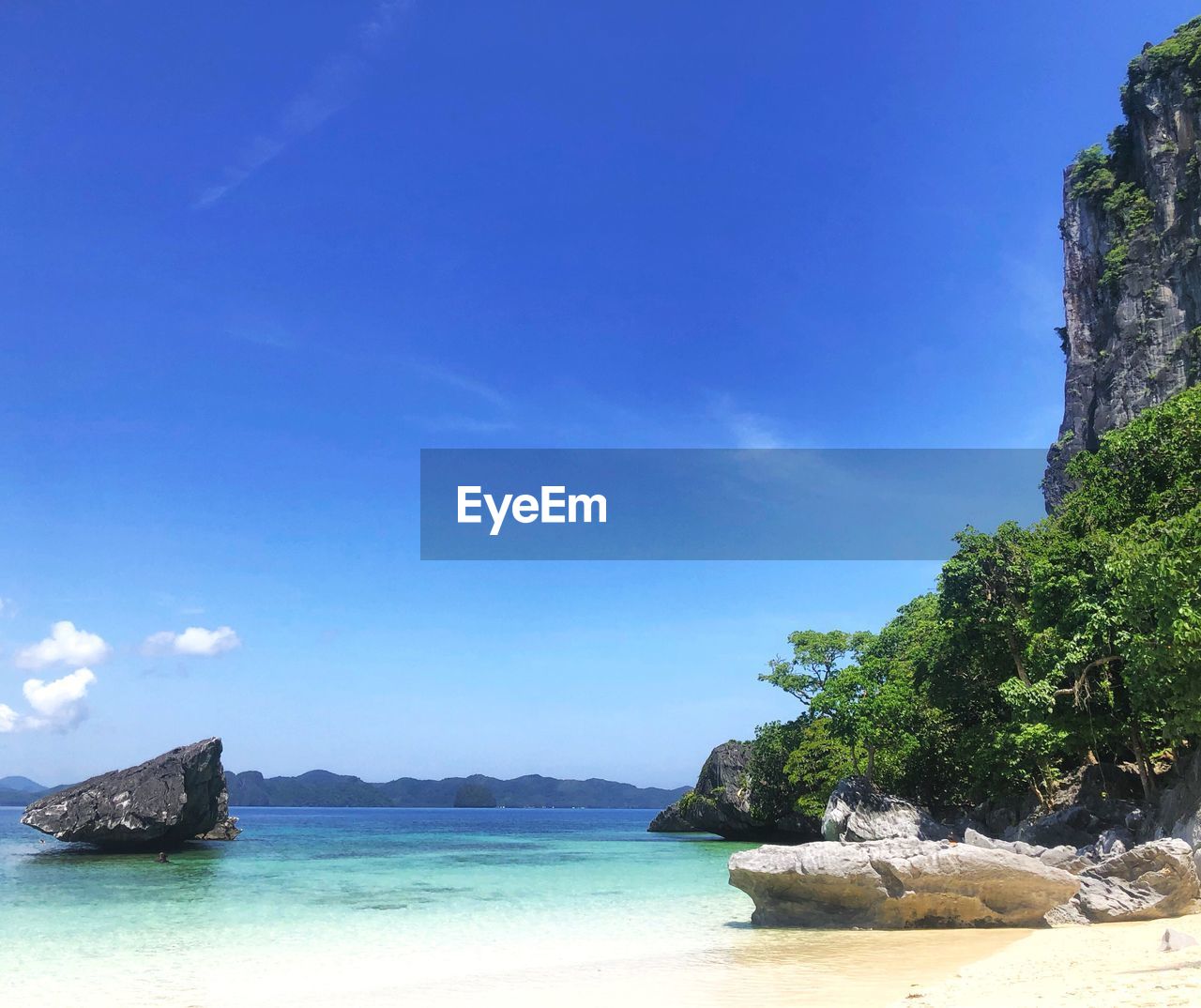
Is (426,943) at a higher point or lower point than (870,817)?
lower

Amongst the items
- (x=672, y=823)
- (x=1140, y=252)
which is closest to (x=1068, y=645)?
(x=1140, y=252)

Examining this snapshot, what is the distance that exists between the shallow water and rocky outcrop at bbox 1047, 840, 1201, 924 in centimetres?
180

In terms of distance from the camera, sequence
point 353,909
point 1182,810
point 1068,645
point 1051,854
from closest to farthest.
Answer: point 1182,810 < point 1051,854 < point 1068,645 < point 353,909

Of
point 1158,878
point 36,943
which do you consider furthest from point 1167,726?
point 36,943

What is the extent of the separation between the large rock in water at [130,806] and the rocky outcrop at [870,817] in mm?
29807

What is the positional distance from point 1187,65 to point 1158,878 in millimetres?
54619

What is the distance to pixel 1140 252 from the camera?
5103 cm

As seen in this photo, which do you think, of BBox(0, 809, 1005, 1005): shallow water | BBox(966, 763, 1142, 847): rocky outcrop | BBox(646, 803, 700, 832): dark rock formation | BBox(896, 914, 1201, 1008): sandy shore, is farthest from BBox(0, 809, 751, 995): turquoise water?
BBox(646, 803, 700, 832): dark rock formation

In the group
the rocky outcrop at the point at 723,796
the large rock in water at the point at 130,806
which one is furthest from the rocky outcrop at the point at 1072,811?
the large rock in water at the point at 130,806

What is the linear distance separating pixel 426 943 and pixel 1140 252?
5583cm

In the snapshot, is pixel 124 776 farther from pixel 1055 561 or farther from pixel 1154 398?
pixel 1154 398

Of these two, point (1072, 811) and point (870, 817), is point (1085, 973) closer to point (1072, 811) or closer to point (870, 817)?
point (1072, 811)

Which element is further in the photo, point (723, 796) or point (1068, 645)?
point (723, 796)

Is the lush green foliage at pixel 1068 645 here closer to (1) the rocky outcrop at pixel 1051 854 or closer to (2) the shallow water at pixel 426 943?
(1) the rocky outcrop at pixel 1051 854
